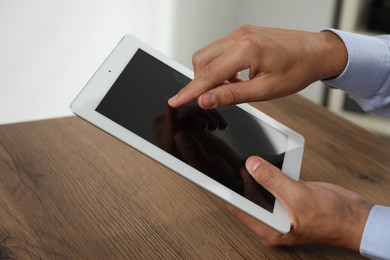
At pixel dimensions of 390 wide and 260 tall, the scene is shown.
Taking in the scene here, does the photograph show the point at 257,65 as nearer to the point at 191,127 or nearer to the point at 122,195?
the point at 191,127

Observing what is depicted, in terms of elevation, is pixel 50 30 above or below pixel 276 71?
below

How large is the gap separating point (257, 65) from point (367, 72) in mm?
246

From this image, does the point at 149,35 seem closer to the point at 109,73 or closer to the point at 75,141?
the point at 75,141

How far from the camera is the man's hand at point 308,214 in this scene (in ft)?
2.31

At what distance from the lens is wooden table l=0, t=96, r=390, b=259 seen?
708 millimetres

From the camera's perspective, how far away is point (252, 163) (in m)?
0.74

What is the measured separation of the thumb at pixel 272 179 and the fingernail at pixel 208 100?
11cm

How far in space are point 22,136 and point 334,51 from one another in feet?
1.93

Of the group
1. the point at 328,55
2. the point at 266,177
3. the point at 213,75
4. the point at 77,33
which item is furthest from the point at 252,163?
the point at 77,33

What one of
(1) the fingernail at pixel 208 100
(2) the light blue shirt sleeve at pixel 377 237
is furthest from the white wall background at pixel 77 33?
(2) the light blue shirt sleeve at pixel 377 237

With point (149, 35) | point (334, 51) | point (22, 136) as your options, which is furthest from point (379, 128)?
point (22, 136)

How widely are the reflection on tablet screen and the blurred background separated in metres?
1.25

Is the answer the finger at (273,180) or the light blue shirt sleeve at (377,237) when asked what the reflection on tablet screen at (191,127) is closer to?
the finger at (273,180)

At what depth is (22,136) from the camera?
982 mm
